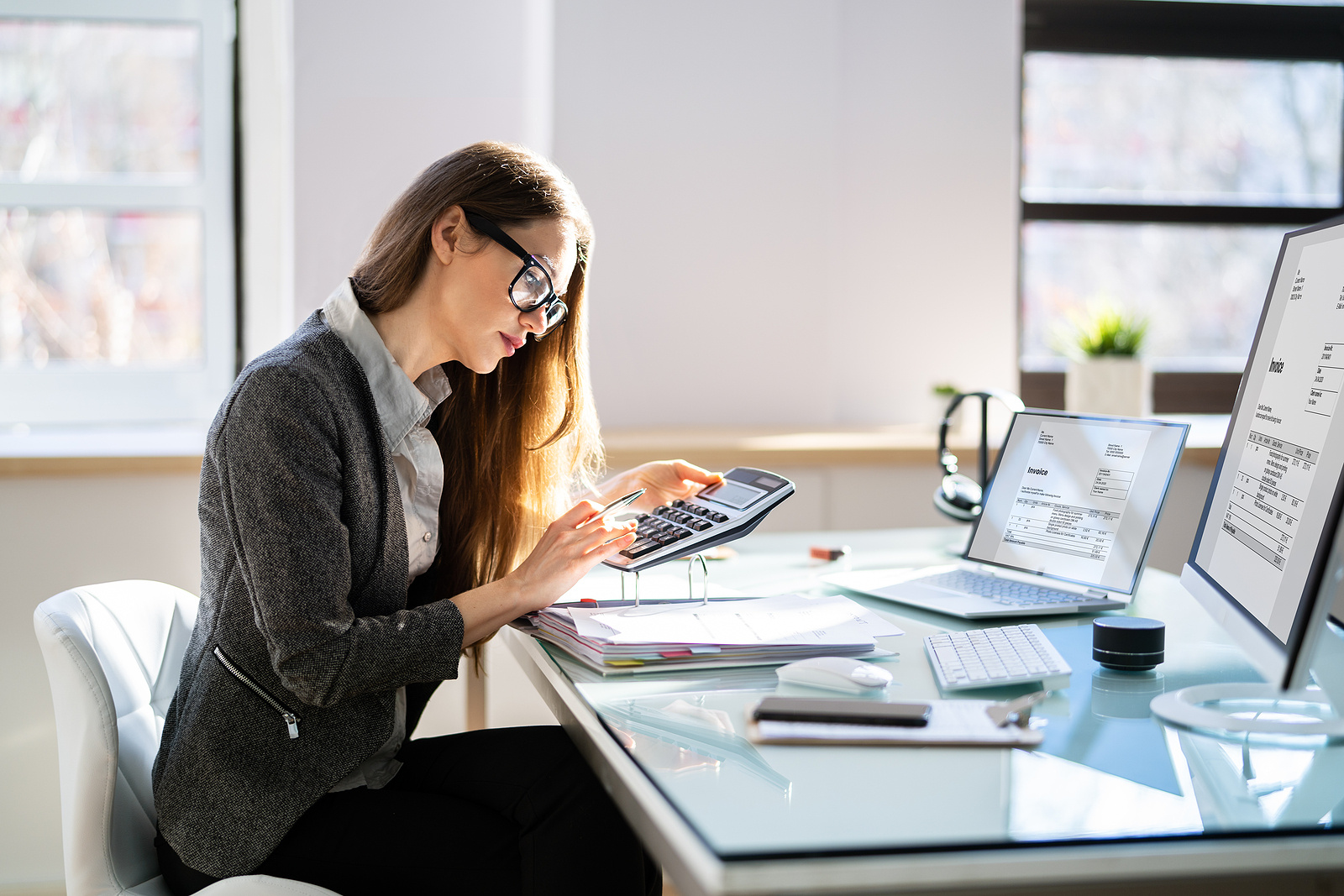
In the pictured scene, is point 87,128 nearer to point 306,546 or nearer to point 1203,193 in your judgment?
point 306,546

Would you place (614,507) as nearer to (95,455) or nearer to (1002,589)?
(1002,589)

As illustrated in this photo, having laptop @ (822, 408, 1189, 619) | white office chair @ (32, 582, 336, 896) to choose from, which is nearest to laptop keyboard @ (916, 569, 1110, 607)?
laptop @ (822, 408, 1189, 619)

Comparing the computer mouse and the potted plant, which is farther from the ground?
the potted plant

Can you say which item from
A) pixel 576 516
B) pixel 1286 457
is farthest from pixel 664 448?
pixel 1286 457

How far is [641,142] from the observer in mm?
2566

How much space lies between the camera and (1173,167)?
309 cm

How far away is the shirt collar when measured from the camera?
4.18ft

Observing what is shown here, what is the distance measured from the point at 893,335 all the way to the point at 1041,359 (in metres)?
0.56

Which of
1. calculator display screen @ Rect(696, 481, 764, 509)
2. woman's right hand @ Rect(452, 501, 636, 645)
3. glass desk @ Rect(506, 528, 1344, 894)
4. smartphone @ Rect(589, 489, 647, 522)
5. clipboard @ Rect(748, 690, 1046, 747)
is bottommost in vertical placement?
glass desk @ Rect(506, 528, 1344, 894)

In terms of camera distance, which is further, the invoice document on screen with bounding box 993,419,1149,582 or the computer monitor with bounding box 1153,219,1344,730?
the invoice document on screen with bounding box 993,419,1149,582

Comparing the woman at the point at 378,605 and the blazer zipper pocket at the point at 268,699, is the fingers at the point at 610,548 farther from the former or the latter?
the blazer zipper pocket at the point at 268,699

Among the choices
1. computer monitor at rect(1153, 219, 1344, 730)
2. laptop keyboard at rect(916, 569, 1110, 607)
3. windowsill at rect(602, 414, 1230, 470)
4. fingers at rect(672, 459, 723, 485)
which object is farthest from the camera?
windowsill at rect(602, 414, 1230, 470)

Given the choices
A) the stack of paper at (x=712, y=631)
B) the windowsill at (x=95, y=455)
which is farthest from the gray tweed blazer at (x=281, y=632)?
the windowsill at (x=95, y=455)

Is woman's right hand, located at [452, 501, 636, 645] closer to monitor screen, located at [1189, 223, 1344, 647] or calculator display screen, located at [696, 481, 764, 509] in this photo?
calculator display screen, located at [696, 481, 764, 509]
